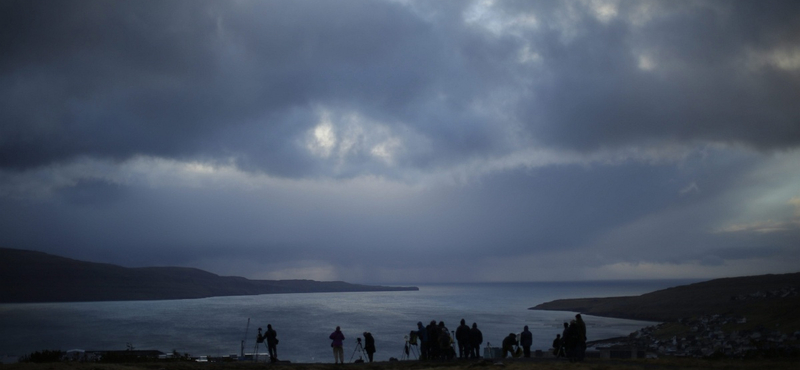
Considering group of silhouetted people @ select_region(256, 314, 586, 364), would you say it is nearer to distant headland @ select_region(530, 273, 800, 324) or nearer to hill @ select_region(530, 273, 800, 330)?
hill @ select_region(530, 273, 800, 330)

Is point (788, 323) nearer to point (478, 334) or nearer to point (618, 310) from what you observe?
point (478, 334)

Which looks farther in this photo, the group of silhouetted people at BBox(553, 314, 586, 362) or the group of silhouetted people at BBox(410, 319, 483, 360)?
the group of silhouetted people at BBox(410, 319, 483, 360)

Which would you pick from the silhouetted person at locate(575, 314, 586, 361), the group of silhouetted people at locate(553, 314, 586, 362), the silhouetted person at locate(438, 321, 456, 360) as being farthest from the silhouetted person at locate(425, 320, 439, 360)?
the silhouetted person at locate(575, 314, 586, 361)

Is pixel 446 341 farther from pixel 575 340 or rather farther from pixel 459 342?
pixel 575 340

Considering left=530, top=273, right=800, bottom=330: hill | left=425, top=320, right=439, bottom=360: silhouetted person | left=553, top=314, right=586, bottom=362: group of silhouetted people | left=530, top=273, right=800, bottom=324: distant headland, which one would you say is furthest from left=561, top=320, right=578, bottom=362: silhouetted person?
left=530, top=273, right=800, bottom=324: distant headland

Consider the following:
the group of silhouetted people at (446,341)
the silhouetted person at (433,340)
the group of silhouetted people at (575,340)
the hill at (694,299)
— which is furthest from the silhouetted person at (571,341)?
the hill at (694,299)

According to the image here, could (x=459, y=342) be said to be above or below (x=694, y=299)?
above

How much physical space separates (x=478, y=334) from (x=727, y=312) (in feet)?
144

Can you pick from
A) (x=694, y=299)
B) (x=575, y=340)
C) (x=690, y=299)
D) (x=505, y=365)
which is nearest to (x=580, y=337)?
(x=575, y=340)

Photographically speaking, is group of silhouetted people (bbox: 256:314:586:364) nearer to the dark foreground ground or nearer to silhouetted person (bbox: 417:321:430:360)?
silhouetted person (bbox: 417:321:430:360)

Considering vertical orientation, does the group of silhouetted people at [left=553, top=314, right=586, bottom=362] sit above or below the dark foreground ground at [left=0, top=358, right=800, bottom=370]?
above

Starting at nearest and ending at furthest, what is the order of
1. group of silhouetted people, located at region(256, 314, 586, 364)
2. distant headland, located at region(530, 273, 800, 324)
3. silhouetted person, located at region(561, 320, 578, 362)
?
silhouetted person, located at region(561, 320, 578, 362)
group of silhouetted people, located at region(256, 314, 586, 364)
distant headland, located at region(530, 273, 800, 324)

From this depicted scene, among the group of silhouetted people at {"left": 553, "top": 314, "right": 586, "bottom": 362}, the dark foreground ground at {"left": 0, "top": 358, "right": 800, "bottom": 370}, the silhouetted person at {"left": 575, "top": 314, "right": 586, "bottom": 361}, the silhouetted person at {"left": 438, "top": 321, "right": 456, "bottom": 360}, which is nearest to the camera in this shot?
the dark foreground ground at {"left": 0, "top": 358, "right": 800, "bottom": 370}

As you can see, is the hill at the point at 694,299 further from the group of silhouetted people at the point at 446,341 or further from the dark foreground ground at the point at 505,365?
the group of silhouetted people at the point at 446,341
